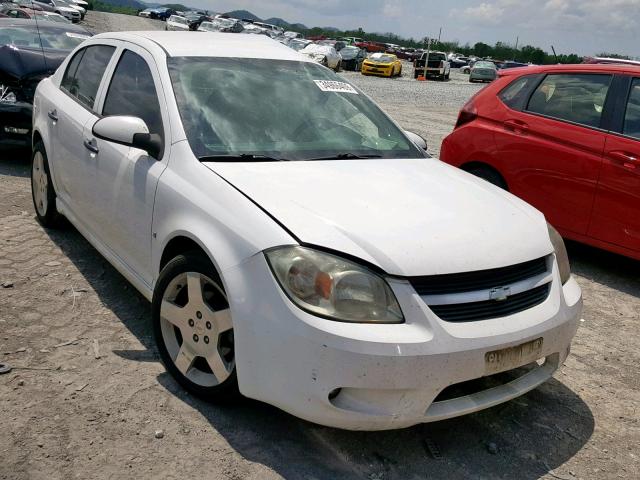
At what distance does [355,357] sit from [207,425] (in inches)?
34.4

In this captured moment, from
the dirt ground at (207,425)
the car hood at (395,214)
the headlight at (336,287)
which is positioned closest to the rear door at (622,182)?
the dirt ground at (207,425)

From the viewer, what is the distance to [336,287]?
2539 millimetres

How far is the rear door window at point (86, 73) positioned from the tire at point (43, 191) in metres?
0.58

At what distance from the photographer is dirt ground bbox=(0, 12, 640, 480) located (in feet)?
8.87

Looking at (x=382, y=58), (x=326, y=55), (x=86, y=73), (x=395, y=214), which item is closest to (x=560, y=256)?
(x=395, y=214)

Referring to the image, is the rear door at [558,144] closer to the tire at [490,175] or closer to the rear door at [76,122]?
the tire at [490,175]

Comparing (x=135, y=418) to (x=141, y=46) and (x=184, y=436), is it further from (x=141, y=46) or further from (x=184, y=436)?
(x=141, y=46)

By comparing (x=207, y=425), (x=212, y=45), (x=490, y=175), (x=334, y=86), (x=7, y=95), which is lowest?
(x=207, y=425)

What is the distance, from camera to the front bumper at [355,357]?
247cm

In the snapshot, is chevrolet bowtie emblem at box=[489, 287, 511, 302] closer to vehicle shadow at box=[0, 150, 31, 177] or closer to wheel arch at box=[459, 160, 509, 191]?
wheel arch at box=[459, 160, 509, 191]

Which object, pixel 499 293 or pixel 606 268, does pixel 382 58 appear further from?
pixel 499 293

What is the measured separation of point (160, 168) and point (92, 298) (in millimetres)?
1287

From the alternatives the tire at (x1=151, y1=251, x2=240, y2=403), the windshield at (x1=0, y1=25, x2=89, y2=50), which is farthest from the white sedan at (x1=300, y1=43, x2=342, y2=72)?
the tire at (x1=151, y1=251, x2=240, y2=403)

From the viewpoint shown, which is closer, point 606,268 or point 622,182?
point 622,182
